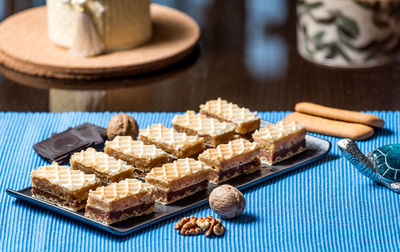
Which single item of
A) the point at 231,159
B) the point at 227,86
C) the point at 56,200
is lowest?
the point at 227,86

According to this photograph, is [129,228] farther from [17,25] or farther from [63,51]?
[17,25]

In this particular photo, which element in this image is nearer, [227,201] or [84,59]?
[227,201]

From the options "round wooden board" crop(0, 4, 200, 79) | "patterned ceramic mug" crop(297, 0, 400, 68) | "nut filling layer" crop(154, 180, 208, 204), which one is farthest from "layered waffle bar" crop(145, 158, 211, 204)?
"patterned ceramic mug" crop(297, 0, 400, 68)

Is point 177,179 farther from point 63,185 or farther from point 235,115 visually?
point 235,115

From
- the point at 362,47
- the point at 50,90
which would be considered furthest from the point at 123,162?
the point at 362,47

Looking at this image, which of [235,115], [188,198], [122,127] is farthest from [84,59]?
[188,198]

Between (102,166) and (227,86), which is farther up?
(102,166)

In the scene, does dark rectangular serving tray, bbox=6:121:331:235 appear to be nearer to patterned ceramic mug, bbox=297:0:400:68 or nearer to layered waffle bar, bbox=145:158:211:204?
layered waffle bar, bbox=145:158:211:204

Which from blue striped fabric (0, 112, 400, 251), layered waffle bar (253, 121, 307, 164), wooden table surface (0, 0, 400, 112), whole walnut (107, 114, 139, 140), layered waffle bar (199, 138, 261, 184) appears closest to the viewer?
blue striped fabric (0, 112, 400, 251)
